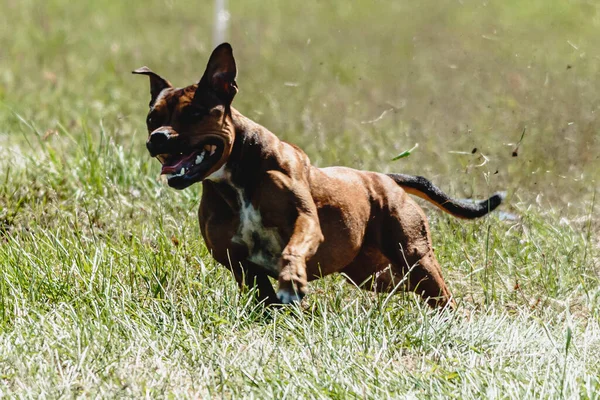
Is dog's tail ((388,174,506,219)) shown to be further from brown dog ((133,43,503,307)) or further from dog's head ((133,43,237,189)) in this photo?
dog's head ((133,43,237,189))

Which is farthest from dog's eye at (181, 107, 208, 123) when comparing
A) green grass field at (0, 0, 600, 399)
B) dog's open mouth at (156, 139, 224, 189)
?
green grass field at (0, 0, 600, 399)

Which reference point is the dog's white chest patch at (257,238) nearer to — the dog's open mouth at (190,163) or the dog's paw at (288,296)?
the dog's open mouth at (190,163)

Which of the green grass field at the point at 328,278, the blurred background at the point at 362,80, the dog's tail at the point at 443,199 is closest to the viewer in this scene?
the green grass field at the point at 328,278

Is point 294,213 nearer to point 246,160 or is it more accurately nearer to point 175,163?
point 246,160

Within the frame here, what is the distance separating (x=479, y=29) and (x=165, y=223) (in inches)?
275

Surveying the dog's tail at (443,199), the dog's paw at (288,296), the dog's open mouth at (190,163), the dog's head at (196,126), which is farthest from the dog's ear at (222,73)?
the dog's tail at (443,199)

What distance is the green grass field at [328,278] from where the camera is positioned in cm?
409

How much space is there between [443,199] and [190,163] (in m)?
1.67

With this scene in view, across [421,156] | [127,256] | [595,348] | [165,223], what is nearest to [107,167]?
[165,223]

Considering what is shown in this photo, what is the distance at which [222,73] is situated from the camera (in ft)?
15.5

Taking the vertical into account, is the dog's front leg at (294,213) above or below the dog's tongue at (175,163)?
below

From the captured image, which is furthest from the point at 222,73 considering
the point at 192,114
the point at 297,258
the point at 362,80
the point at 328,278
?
the point at 362,80

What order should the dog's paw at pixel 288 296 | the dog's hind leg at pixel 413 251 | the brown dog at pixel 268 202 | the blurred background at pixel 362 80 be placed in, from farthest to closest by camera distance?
the blurred background at pixel 362 80
the dog's hind leg at pixel 413 251
the brown dog at pixel 268 202
the dog's paw at pixel 288 296

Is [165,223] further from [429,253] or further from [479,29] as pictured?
[479,29]
